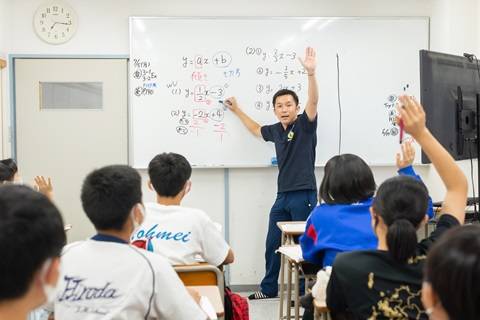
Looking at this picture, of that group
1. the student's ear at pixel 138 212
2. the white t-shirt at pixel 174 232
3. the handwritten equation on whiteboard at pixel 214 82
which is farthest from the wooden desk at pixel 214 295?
the handwritten equation on whiteboard at pixel 214 82

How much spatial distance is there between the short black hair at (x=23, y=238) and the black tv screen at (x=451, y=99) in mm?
1764

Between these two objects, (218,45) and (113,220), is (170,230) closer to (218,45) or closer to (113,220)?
(113,220)

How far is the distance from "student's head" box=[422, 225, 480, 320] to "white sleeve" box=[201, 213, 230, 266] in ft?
4.93

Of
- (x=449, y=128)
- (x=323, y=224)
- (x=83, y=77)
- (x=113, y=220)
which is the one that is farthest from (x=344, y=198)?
(x=83, y=77)

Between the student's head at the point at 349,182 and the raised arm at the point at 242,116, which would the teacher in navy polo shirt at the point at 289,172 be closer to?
the raised arm at the point at 242,116

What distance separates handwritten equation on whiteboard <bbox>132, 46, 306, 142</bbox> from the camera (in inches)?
173

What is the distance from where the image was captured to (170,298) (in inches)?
58.7

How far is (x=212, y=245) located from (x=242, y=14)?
2.67m

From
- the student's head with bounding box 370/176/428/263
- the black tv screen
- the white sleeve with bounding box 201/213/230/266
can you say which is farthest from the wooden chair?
the black tv screen

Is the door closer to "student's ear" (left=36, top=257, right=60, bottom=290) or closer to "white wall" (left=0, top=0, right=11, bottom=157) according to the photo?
"white wall" (left=0, top=0, right=11, bottom=157)

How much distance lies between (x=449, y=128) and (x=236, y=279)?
264 centimetres

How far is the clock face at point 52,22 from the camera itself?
4367 mm

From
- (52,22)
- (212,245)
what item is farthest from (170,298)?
(52,22)

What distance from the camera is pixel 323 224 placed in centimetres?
222
